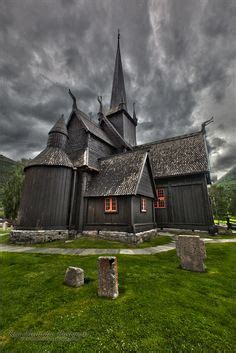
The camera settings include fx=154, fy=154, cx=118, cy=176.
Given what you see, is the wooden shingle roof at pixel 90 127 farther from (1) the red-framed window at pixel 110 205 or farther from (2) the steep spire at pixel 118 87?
(2) the steep spire at pixel 118 87

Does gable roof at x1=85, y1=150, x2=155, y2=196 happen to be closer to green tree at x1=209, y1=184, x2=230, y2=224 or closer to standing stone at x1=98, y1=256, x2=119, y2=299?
standing stone at x1=98, y1=256, x2=119, y2=299

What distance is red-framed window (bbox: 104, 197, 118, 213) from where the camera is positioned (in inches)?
519

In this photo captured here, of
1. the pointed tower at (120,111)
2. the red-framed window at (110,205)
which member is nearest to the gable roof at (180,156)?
the pointed tower at (120,111)

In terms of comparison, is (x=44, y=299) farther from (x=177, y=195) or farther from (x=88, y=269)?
(x=177, y=195)

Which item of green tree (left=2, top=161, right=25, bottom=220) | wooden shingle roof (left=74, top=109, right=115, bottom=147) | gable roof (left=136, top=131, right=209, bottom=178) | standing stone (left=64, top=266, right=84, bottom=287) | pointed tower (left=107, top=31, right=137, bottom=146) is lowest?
standing stone (left=64, top=266, right=84, bottom=287)

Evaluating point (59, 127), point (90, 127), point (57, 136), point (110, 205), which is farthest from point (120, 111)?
point (110, 205)

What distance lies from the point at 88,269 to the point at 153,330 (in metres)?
3.75

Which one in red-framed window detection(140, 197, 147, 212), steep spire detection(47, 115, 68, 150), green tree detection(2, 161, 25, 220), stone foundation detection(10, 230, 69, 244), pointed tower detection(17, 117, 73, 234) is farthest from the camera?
green tree detection(2, 161, 25, 220)

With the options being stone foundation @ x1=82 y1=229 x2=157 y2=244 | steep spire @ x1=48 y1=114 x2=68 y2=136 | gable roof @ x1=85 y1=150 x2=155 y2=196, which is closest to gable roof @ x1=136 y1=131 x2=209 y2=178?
gable roof @ x1=85 y1=150 x2=155 y2=196

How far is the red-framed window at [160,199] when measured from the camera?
18.5 metres

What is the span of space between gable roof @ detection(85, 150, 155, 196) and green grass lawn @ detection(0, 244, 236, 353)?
7.50m

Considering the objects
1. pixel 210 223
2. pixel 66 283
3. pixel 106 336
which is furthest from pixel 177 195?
pixel 106 336

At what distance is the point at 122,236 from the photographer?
12.1 metres

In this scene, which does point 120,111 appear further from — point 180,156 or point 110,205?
point 110,205
